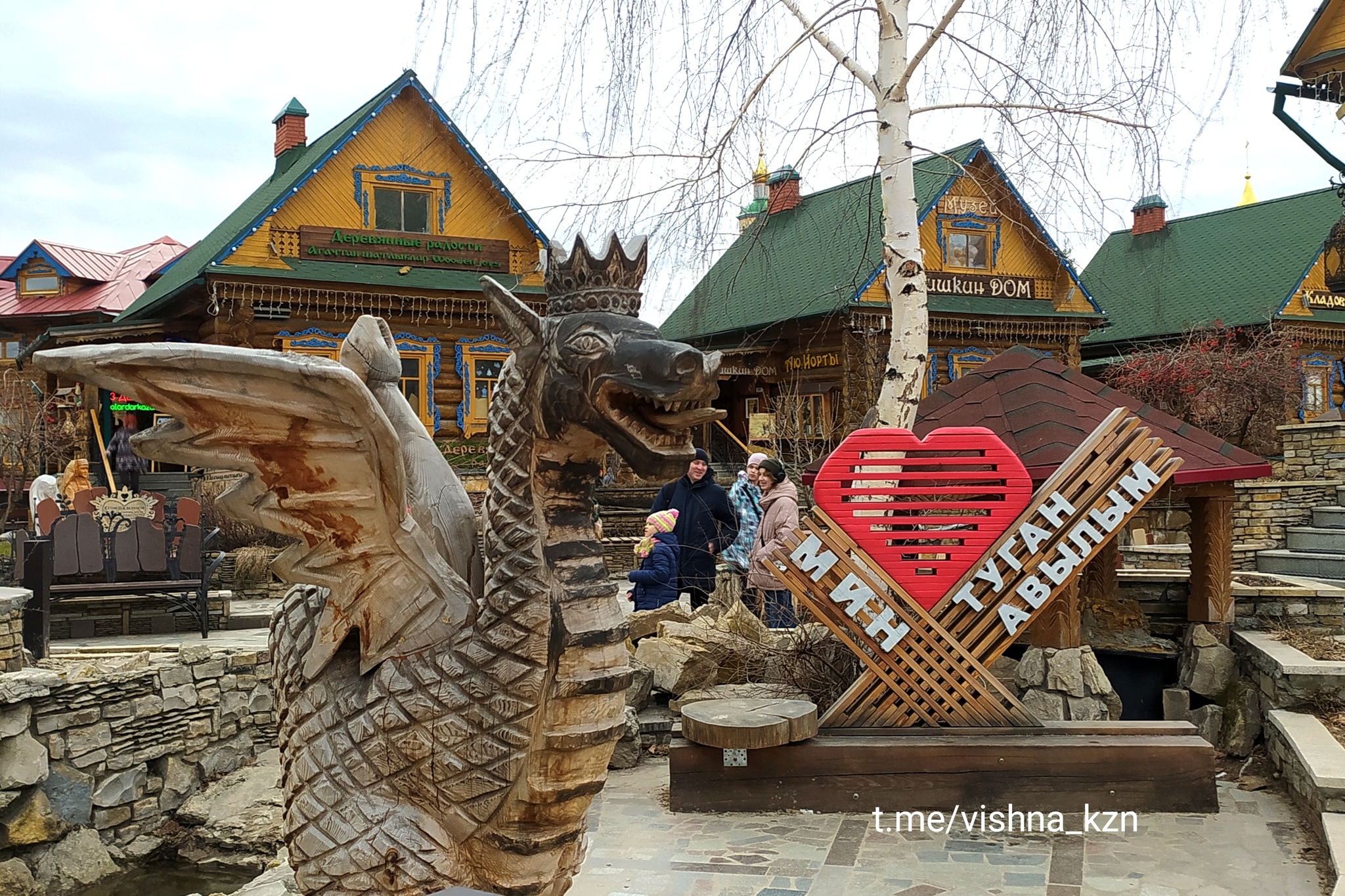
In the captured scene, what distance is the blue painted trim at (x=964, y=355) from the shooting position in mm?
19328

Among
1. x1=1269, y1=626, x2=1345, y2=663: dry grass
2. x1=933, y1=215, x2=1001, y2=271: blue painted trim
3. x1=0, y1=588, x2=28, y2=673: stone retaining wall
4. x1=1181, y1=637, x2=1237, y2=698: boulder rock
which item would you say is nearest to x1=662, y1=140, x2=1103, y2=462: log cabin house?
x1=933, y1=215, x2=1001, y2=271: blue painted trim

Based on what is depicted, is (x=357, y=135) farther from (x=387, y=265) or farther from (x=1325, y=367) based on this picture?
(x=1325, y=367)

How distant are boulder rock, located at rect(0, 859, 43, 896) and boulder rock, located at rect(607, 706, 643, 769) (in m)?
5.06

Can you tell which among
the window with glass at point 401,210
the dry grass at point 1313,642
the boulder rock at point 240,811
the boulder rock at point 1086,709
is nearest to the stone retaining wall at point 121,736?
the boulder rock at point 240,811

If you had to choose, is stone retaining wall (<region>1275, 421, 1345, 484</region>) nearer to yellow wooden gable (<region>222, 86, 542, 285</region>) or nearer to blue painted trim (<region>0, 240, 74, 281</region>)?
yellow wooden gable (<region>222, 86, 542, 285</region>)

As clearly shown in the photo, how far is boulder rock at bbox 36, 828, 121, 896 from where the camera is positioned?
8172 millimetres

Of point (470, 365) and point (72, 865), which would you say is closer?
point (72, 865)

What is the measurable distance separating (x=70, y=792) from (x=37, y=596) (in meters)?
1.64

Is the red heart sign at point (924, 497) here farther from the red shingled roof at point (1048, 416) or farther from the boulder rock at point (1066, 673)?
the boulder rock at point (1066, 673)

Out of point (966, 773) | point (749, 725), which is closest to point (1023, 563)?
point (966, 773)

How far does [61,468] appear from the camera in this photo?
20641 mm

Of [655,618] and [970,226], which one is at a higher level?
[970,226]

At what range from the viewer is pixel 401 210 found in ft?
53.4

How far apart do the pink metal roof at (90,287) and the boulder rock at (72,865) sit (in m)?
18.7
